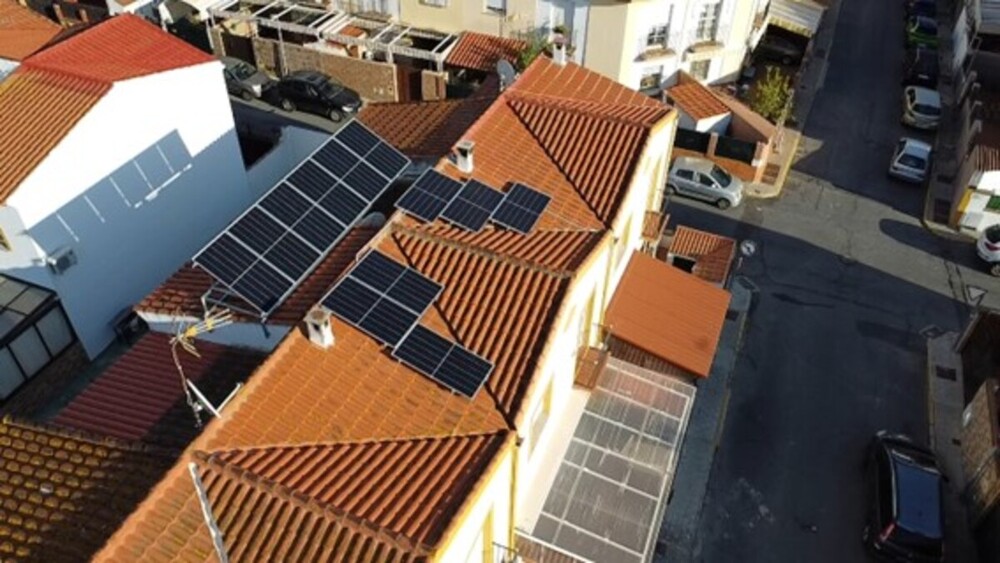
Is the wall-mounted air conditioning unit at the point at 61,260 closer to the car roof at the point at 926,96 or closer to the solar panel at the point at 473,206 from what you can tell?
the solar panel at the point at 473,206

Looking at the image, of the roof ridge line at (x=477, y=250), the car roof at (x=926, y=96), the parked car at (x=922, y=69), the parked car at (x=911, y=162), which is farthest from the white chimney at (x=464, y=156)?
the parked car at (x=922, y=69)

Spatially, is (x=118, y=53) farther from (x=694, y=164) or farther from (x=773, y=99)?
(x=773, y=99)

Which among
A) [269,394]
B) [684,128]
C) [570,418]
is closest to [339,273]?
[269,394]

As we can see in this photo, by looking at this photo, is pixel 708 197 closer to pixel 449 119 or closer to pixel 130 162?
pixel 449 119

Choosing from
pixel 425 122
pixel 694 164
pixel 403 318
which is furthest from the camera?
pixel 694 164

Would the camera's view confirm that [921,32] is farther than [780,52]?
Yes

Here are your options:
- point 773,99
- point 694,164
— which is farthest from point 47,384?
point 773,99

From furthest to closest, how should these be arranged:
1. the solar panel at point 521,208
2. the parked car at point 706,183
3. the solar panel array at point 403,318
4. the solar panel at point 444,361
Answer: the parked car at point 706,183
the solar panel at point 521,208
the solar panel array at point 403,318
the solar panel at point 444,361
